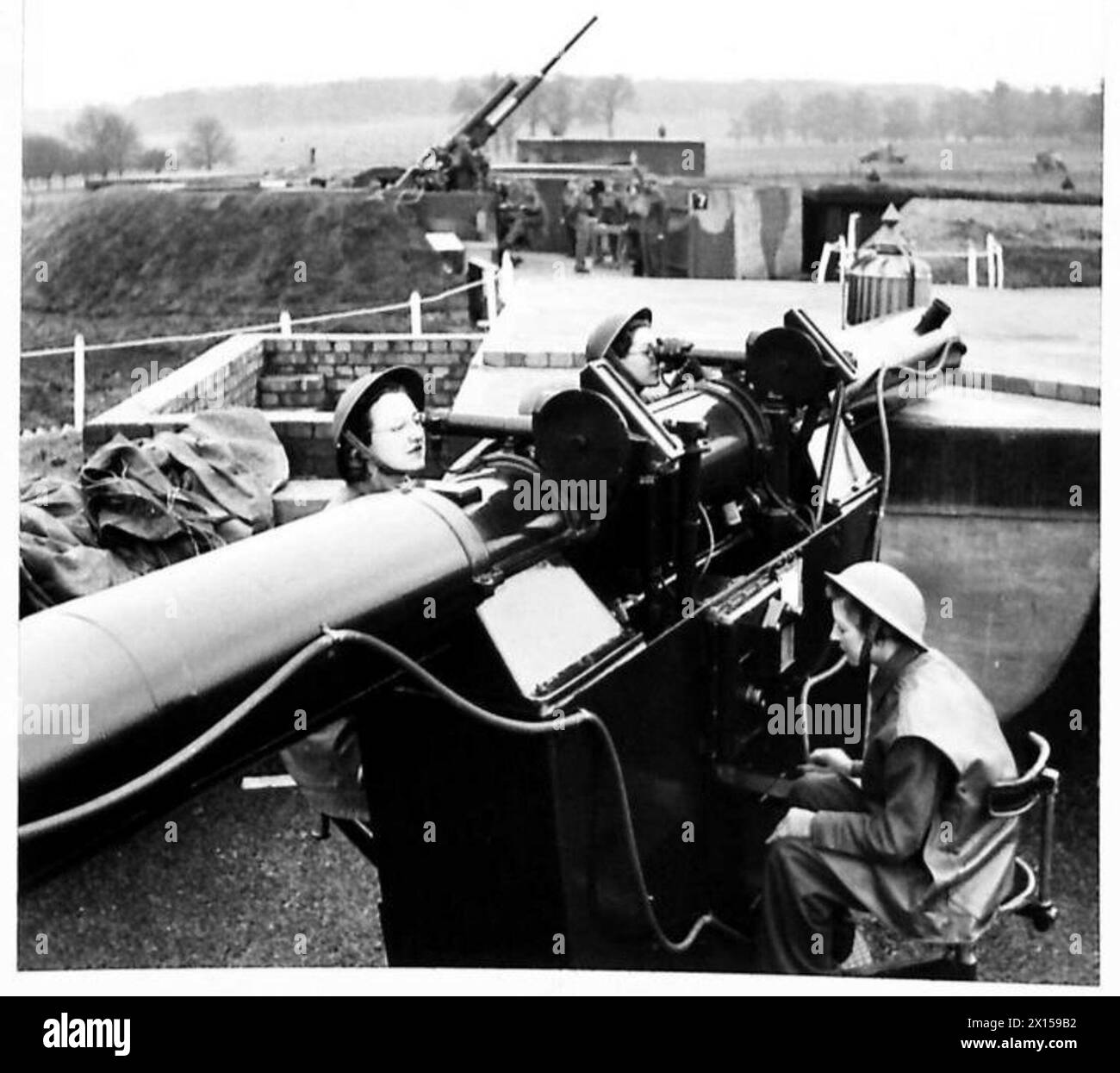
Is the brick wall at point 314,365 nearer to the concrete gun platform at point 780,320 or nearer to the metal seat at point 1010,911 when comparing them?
the concrete gun platform at point 780,320

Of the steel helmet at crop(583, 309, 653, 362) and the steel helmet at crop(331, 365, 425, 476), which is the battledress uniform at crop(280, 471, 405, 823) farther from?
the steel helmet at crop(583, 309, 653, 362)

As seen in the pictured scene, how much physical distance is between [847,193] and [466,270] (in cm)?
592

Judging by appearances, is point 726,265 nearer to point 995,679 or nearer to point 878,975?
point 995,679

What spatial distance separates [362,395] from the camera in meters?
3.74

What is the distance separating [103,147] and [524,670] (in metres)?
5.29

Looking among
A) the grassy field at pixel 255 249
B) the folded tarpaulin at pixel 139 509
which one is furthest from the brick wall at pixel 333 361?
the grassy field at pixel 255 249

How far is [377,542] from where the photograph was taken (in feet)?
9.65

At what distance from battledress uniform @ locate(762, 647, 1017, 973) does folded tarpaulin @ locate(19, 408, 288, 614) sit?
291 cm

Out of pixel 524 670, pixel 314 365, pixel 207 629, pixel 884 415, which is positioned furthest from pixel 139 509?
pixel 314 365

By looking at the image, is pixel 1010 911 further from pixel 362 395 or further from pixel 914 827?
pixel 362 395

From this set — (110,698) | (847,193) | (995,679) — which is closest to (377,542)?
(110,698)

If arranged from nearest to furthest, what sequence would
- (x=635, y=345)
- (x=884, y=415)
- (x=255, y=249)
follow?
1. (x=635, y=345)
2. (x=884, y=415)
3. (x=255, y=249)

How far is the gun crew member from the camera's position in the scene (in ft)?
12.3

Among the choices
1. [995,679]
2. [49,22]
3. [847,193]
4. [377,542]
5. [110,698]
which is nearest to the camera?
[110,698]
